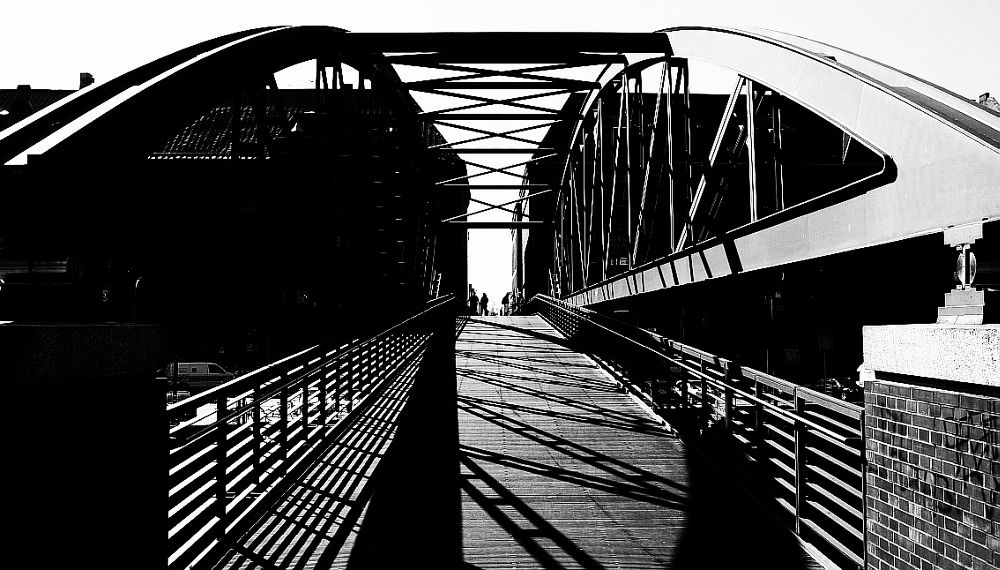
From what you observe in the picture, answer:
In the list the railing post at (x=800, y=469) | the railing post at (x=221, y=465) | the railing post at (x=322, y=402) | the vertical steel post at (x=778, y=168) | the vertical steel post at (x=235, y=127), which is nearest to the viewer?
the railing post at (x=221, y=465)

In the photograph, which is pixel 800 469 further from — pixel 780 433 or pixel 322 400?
pixel 322 400

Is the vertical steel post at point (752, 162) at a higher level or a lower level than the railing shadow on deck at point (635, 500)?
higher

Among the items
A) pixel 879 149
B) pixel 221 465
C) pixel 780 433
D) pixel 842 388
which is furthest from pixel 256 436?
pixel 842 388

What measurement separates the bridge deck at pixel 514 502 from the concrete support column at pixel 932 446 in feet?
4.04

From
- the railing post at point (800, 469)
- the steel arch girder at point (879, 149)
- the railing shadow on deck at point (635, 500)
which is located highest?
the steel arch girder at point (879, 149)

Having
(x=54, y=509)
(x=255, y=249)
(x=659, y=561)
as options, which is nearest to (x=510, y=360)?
(x=255, y=249)

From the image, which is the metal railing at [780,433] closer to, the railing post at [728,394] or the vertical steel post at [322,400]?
the railing post at [728,394]

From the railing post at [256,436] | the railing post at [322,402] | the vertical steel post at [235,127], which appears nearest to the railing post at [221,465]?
the railing post at [256,436]

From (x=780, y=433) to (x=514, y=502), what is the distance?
2283 mm

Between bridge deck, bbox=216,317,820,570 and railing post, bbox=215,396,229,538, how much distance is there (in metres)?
0.28

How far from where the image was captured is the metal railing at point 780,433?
630cm

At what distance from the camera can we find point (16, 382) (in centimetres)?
380

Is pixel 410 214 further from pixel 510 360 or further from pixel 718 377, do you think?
pixel 718 377

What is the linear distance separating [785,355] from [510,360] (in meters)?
33.0
